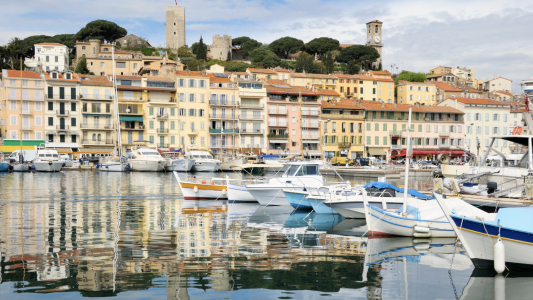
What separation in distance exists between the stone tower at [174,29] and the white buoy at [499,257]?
145658mm

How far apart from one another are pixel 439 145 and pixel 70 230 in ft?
273

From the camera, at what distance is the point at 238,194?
31.6 meters

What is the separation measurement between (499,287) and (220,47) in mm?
142626

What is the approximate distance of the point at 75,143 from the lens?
79.6m

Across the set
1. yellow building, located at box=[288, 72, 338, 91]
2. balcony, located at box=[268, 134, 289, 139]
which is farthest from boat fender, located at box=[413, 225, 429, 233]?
yellow building, located at box=[288, 72, 338, 91]

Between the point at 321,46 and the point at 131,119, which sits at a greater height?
the point at 321,46

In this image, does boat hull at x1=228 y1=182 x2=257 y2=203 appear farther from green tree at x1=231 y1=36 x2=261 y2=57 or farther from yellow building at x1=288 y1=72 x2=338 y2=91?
green tree at x1=231 y1=36 x2=261 y2=57

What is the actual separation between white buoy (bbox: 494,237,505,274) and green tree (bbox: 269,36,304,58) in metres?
145

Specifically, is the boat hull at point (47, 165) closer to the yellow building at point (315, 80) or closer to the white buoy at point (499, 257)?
the yellow building at point (315, 80)

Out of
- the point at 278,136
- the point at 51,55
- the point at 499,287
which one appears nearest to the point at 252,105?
the point at 278,136

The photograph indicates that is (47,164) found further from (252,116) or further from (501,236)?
(501,236)

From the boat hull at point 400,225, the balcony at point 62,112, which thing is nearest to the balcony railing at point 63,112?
the balcony at point 62,112

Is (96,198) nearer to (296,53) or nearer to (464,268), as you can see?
(464,268)

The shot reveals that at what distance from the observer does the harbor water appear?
1195 centimetres
